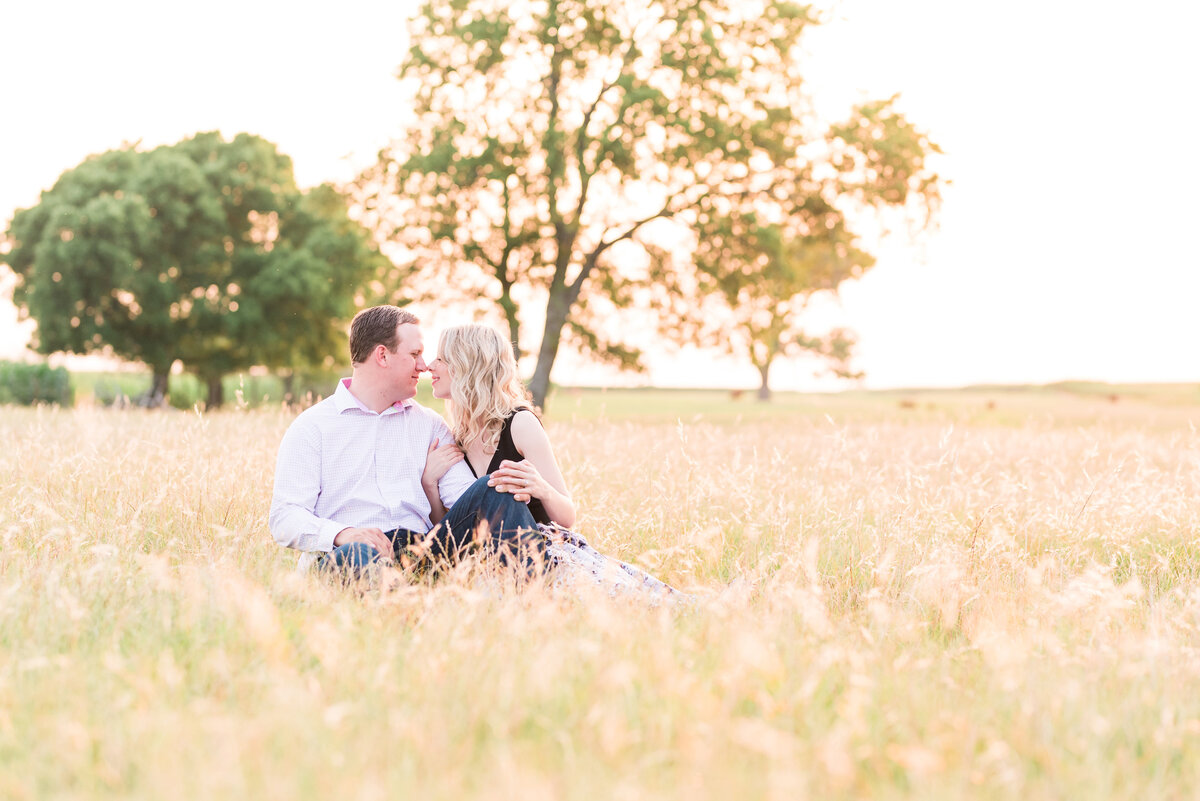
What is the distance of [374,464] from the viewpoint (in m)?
5.11

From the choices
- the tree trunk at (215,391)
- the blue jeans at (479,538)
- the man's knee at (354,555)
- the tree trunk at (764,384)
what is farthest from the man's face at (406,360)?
the tree trunk at (764,384)

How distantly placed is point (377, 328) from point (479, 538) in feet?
4.55

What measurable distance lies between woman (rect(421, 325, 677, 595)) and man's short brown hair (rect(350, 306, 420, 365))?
9.5 inches

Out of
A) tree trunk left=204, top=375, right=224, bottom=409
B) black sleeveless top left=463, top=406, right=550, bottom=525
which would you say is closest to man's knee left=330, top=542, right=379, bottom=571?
black sleeveless top left=463, top=406, right=550, bottom=525

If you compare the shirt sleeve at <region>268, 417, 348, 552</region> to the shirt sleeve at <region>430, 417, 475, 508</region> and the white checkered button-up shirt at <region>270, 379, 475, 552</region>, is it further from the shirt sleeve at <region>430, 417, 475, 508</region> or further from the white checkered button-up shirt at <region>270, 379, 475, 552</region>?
the shirt sleeve at <region>430, 417, 475, 508</region>

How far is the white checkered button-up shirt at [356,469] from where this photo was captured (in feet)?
16.2

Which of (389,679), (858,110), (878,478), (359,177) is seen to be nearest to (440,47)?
(359,177)

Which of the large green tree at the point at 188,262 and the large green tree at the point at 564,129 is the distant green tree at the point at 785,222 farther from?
the large green tree at the point at 188,262

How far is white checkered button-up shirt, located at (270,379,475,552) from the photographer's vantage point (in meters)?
4.94

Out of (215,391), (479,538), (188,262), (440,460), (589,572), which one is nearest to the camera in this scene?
(479,538)

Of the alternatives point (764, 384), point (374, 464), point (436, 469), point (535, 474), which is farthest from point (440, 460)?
point (764, 384)

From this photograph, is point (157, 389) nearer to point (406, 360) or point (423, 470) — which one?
point (423, 470)

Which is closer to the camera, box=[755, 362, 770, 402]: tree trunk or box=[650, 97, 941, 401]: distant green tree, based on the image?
box=[650, 97, 941, 401]: distant green tree

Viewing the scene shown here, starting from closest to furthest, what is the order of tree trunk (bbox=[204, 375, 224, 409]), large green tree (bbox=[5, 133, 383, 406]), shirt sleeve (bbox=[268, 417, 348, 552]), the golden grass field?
the golden grass field < shirt sleeve (bbox=[268, 417, 348, 552]) < large green tree (bbox=[5, 133, 383, 406]) < tree trunk (bbox=[204, 375, 224, 409])
